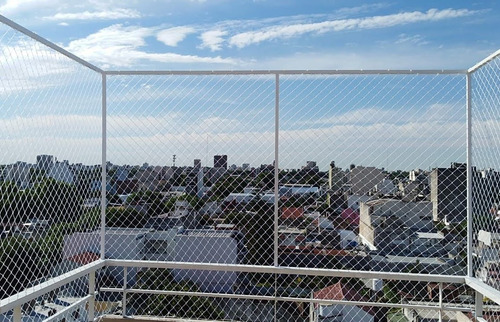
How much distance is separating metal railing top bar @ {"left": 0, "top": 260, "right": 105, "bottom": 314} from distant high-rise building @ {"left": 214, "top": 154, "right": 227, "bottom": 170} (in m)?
1.17

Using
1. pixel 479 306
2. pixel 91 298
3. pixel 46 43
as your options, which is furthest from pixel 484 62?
pixel 91 298

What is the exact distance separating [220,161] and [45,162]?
4.02 feet

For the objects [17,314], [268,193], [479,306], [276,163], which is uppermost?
[276,163]

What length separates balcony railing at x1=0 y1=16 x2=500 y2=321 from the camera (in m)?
2.86

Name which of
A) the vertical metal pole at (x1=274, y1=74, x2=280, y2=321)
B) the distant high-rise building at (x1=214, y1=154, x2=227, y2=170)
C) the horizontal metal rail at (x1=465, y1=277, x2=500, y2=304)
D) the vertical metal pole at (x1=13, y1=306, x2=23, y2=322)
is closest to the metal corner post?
the vertical metal pole at (x1=274, y1=74, x2=280, y2=321)

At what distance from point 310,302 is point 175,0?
2.83 metres

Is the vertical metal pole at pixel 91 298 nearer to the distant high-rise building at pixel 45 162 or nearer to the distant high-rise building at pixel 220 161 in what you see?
the distant high-rise building at pixel 45 162

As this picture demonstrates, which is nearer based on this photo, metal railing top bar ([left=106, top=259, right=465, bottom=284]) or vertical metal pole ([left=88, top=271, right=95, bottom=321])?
metal railing top bar ([left=106, top=259, right=465, bottom=284])

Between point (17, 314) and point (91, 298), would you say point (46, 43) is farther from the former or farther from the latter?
point (91, 298)

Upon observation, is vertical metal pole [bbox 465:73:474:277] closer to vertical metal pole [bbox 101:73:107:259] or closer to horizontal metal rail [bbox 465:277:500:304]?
horizontal metal rail [bbox 465:277:500:304]

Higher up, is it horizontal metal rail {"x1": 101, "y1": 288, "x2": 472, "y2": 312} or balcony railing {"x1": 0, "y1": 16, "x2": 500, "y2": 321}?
balcony railing {"x1": 0, "y1": 16, "x2": 500, "y2": 321}

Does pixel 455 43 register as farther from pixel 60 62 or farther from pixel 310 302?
pixel 60 62

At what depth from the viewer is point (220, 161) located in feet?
10.7

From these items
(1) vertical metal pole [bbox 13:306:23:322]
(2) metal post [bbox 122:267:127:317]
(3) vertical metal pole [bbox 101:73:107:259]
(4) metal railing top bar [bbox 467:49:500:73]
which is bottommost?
(2) metal post [bbox 122:267:127:317]
